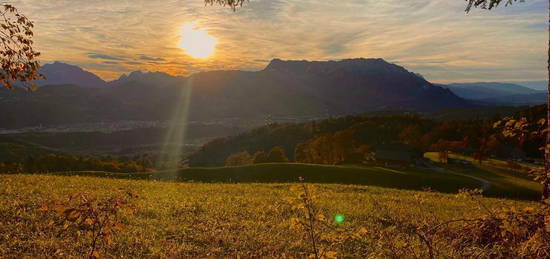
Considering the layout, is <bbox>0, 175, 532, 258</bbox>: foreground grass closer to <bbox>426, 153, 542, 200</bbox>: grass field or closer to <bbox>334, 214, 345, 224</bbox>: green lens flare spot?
<bbox>334, 214, 345, 224</bbox>: green lens flare spot

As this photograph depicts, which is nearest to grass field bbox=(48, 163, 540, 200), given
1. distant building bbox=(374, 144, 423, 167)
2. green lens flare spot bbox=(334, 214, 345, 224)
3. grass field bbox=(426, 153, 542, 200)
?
grass field bbox=(426, 153, 542, 200)

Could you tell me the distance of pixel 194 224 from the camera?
11039mm

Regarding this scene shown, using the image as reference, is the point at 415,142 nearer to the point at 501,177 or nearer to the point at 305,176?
the point at 501,177

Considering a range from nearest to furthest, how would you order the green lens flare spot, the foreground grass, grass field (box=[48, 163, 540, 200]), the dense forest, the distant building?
the foreground grass
the green lens flare spot
grass field (box=[48, 163, 540, 200])
the dense forest
the distant building

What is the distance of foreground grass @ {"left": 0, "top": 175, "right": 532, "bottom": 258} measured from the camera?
27.4 ft

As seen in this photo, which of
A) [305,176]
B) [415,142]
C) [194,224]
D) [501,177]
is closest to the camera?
[194,224]

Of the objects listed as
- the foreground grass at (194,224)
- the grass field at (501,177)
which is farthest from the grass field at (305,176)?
the foreground grass at (194,224)

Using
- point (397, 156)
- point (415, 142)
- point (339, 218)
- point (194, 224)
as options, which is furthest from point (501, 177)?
point (194, 224)

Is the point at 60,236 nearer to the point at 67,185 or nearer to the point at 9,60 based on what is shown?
the point at 9,60

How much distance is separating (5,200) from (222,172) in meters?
29.5

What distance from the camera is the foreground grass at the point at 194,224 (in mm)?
8359

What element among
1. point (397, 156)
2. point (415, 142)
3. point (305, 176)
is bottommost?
point (397, 156)

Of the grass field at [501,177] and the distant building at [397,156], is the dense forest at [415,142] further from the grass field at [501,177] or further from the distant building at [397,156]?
the distant building at [397,156]

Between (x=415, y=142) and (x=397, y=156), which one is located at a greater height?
(x=415, y=142)
